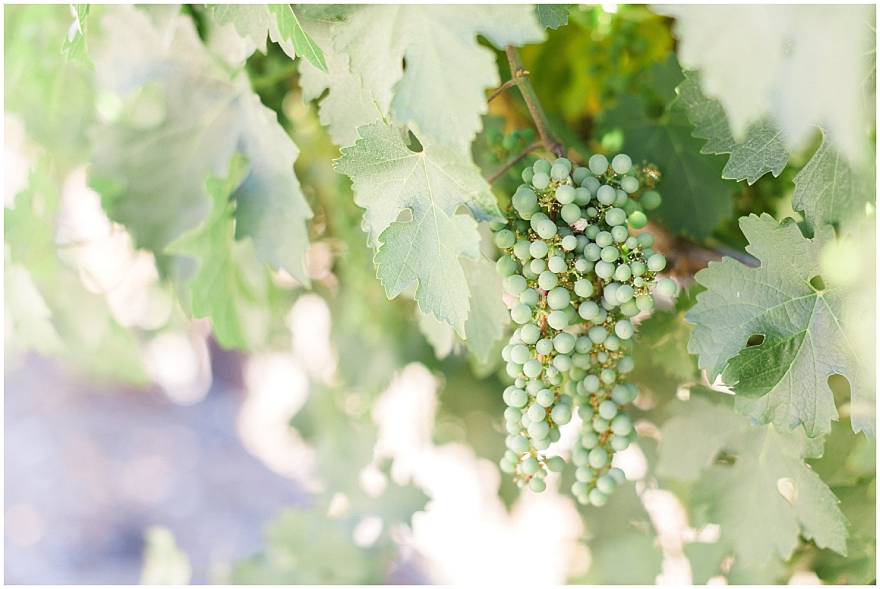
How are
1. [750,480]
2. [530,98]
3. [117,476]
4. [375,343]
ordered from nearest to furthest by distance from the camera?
[530,98] < [750,480] < [375,343] < [117,476]

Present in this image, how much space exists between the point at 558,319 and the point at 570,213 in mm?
81

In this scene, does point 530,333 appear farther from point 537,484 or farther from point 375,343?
point 375,343

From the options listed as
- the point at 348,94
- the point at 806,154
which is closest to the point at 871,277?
the point at 806,154

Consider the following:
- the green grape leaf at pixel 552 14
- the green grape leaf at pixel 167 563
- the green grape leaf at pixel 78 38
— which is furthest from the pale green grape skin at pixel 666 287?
the green grape leaf at pixel 167 563

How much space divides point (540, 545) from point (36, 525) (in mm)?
1566

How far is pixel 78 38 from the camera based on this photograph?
0.50 meters

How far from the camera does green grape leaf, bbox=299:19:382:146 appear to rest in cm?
51

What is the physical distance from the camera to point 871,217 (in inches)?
18.3

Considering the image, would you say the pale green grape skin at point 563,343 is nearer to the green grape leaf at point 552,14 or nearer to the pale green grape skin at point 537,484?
the pale green grape skin at point 537,484

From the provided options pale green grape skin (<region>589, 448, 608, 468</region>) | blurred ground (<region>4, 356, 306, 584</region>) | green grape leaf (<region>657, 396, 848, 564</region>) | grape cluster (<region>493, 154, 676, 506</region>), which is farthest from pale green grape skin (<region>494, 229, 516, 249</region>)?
blurred ground (<region>4, 356, 306, 584</region>)

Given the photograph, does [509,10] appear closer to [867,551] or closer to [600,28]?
[600,28]

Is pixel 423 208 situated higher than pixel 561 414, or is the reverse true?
pixel 423 208

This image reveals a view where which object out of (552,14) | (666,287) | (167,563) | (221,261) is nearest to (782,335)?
(666,287)

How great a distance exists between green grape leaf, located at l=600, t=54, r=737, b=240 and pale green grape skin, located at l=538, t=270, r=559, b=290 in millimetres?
250
